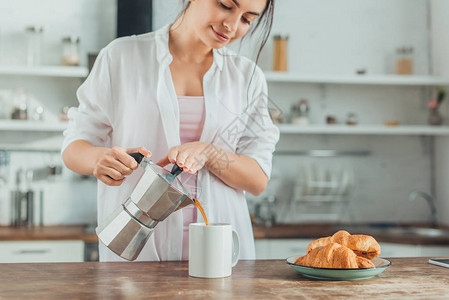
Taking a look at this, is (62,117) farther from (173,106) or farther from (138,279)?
(138,279)

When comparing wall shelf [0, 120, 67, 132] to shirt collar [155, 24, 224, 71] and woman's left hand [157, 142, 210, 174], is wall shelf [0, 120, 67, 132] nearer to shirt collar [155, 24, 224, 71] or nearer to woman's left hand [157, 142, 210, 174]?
shirt collar [155, 24, 224, 71]

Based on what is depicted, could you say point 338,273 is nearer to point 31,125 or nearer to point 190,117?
point 190,117

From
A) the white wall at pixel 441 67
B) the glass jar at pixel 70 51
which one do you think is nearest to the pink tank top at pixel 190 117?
the glass jar at pixel 70 51

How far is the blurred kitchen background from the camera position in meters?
3.39

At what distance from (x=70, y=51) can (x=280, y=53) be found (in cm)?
139

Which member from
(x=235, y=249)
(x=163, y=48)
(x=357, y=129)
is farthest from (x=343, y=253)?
(x=357, y=129)

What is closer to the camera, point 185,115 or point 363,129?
point 185,115

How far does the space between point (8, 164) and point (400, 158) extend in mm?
2745

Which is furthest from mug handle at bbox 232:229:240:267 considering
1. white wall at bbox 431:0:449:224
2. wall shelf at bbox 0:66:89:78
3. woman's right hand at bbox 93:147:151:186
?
white wall at bbox 431:0:449:224

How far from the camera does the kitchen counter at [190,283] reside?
0.95 metres

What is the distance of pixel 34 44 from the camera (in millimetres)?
3422

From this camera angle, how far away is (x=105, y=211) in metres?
1.50

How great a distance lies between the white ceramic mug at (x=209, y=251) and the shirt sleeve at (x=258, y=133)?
0.48 meters

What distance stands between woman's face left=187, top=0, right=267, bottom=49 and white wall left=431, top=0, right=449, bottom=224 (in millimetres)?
2701
